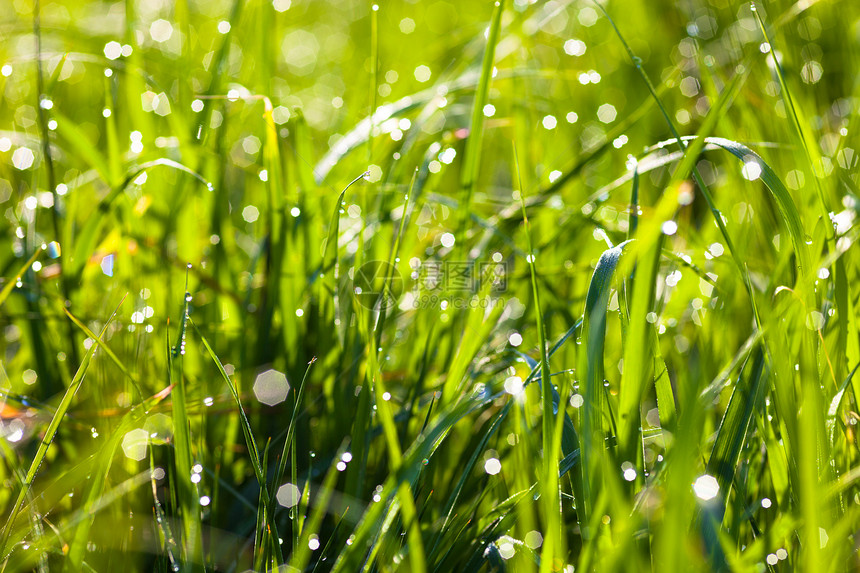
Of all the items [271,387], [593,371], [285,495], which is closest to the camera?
[593,371]

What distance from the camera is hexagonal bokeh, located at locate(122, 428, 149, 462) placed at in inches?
25.3

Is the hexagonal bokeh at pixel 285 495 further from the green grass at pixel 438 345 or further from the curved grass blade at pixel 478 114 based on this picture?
the curved grass blade at pixel 478 114

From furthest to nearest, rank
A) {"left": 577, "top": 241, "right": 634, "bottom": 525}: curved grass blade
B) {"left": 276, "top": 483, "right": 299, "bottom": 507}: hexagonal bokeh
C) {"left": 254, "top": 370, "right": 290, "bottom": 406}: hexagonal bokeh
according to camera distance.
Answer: {"left": 254, "top": 370, "right": 290, "bottom": 406}: hexagonal bokeh < {"left": 276, "top": 483, "right": 299, "bottom": 507}: hexagonal bokeh < {"left": 577, "top": 241, "right": 634, "bottom": 525}: curved grass blade

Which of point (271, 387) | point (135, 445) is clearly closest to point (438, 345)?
point (271, 387)

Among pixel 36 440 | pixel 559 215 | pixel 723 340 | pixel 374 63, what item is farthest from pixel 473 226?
pixel 36 440

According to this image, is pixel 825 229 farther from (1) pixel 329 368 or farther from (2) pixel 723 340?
(1) pixel 329 368

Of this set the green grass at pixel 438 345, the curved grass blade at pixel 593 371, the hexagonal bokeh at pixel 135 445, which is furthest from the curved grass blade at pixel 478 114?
the hexagonal bokeh at pixel 135 445

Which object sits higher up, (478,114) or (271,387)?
(478,114)

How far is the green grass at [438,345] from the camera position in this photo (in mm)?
500

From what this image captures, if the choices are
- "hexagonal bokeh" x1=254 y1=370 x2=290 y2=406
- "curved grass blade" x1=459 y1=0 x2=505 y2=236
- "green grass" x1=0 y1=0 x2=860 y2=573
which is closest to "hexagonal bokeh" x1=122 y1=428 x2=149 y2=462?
"green grass" x1=0 y1=0 x2=860 y2=573

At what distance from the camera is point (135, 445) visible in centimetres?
66

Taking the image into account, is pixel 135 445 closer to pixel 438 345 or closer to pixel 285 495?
pixel 285 495

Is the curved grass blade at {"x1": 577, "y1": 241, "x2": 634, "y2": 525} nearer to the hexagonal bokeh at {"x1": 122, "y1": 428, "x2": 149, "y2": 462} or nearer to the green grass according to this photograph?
the green grass

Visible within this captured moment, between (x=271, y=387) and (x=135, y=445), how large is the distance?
0.51 feet
